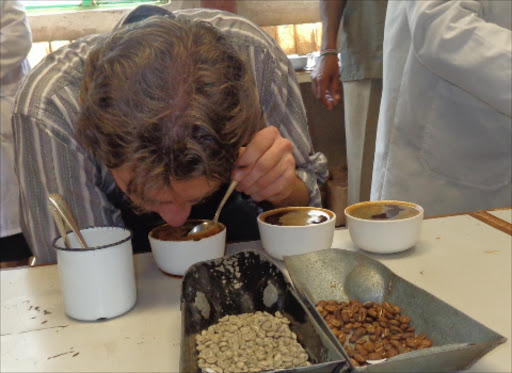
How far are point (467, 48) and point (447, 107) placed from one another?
248mm

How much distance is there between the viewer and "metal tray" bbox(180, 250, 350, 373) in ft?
2.94

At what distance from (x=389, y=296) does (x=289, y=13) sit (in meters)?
3.16

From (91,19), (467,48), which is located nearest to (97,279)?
(467,48)

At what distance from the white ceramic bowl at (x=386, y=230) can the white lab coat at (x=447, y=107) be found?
1.80ft

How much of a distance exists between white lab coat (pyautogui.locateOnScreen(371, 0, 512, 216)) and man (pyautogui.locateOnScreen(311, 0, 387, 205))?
585 millimetres

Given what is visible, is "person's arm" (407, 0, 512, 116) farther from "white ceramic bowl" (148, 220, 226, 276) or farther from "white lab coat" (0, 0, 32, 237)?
"white lab coat" (0, 0, 32, 237)

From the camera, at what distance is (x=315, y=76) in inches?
103

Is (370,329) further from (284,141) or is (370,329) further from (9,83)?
(9,83)

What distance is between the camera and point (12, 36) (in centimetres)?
247

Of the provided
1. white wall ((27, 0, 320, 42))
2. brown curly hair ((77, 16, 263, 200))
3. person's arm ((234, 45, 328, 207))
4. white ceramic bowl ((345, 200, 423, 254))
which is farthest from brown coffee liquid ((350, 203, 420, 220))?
white wall ((27, 0, 320, 42))

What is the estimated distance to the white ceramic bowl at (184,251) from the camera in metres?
1.11

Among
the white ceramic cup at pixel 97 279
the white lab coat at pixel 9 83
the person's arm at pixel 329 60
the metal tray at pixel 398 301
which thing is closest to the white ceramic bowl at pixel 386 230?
the metal tray at pixel 398 301

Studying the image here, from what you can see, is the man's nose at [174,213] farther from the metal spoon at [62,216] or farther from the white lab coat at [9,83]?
the white lab coat at [9,83]

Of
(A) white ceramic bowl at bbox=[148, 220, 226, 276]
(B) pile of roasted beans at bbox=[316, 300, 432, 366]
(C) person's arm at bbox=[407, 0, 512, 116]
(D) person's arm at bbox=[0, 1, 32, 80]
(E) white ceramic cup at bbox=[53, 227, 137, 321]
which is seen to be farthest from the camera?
(D) person's arm at bbox=[0, 1, 32, 80]
